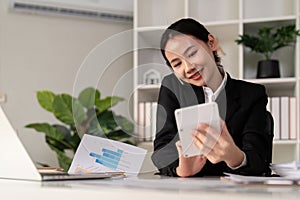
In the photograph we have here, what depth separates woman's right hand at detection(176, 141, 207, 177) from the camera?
3.60ft

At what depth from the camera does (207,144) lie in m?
0.95

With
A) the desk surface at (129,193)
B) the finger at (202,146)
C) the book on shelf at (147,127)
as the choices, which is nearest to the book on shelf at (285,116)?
the book on shelf at (147,127)

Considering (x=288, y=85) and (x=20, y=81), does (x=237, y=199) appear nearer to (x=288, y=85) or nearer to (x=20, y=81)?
(x=288, y=85)

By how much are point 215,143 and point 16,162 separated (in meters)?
0.35

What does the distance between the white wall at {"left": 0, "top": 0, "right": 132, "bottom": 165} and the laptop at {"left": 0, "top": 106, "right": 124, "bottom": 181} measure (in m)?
2.54

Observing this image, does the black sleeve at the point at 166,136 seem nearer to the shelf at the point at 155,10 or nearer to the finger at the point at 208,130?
the finger at the point at 208,130

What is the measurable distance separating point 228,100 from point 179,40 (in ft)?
0.69

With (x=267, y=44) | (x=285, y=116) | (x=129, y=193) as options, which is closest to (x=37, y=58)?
(x=267, y=44)

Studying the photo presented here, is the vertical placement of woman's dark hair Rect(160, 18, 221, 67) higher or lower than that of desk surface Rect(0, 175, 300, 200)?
higher

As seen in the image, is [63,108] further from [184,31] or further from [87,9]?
[184,31]

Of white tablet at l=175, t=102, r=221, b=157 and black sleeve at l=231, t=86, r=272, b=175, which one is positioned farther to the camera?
black sleeve at l=231, t=86, r=272, b=175

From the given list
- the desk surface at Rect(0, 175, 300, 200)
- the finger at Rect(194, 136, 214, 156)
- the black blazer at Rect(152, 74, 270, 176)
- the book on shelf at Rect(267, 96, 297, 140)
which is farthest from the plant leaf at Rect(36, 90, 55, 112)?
the desk surface at Rect(0, 175, 300, 200)

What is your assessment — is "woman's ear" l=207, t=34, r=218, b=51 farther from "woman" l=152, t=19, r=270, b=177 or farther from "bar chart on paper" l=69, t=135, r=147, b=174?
"bar chart on paper" l=69, t=135, r=147, b=174

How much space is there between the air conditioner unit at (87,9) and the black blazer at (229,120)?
2.39 m
